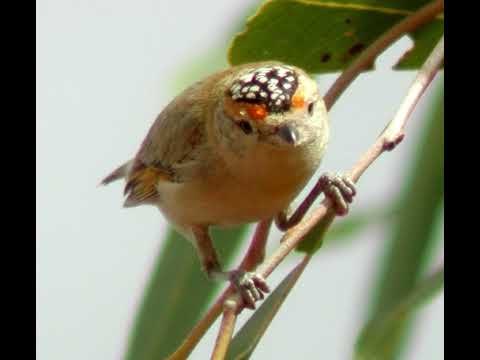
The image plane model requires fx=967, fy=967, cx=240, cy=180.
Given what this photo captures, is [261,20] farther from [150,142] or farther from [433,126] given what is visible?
[150,142]

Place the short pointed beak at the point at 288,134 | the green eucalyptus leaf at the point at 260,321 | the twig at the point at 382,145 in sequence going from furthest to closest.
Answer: the short pointed beak at the point at 288,134
the green eucalyptus leaf at the point at 260,321
the twig at the point at 382,145

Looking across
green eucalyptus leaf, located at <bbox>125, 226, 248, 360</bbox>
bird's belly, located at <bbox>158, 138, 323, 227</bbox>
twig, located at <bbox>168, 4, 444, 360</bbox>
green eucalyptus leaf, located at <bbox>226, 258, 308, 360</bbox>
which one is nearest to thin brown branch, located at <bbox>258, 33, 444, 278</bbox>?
twig, located at <bbox>168, 4, 444, 360</bbox>

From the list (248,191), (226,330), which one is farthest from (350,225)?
(226,330)

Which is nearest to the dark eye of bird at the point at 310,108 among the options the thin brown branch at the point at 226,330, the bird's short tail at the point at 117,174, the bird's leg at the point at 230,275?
the bird's leg at the point at 230,275

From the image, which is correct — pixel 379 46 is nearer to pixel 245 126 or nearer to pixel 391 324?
pixel 245 126

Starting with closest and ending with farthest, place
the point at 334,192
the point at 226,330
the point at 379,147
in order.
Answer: the point at 226,330
the point at 379,147
the point at 334,192

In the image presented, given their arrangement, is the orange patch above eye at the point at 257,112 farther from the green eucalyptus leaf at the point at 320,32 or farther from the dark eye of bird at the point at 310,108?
the green eucalyptus leaf at the point at 320,32
